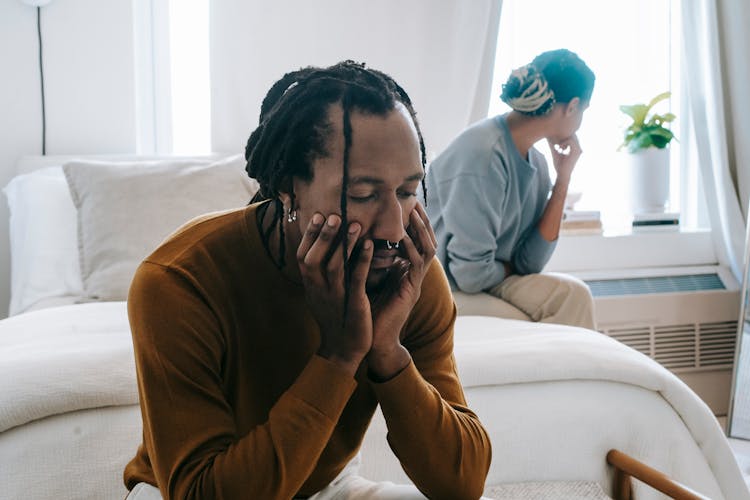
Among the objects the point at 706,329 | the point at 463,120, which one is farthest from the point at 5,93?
the point at 706,329

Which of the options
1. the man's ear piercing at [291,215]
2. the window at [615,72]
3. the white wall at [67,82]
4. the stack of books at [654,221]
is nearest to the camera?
the man's ear piercing at [291,215]

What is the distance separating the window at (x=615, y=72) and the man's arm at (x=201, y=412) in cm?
263

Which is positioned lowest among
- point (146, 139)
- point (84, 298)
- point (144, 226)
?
point (84, 298)

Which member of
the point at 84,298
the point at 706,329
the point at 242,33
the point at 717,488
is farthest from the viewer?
the point at 706,329

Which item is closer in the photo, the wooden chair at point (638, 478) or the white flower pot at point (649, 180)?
the wooden chair at point (638, 478)

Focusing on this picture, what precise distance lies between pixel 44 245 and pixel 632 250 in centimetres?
219

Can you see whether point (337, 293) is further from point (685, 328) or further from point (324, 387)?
point (685, 328)

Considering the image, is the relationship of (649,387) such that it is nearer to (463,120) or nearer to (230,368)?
(230,368)

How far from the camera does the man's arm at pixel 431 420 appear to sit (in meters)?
0.98

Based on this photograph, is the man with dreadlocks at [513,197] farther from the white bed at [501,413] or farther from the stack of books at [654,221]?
the stack of books at [654,221]

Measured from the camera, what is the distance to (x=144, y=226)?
7.14 feet

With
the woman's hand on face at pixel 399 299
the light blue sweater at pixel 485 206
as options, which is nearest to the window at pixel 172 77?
the light blue sweater at pixel 485 206

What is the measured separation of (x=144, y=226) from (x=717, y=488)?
1.55m

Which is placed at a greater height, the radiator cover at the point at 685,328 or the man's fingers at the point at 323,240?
the man's fingers at the point at 323,240
